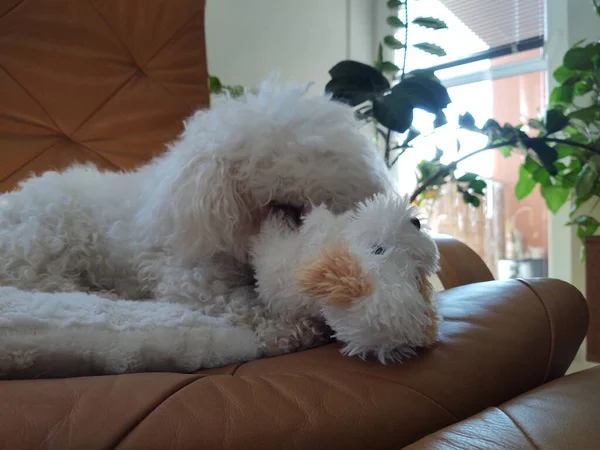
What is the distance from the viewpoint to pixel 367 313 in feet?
1.53

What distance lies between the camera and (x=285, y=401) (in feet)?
1.39

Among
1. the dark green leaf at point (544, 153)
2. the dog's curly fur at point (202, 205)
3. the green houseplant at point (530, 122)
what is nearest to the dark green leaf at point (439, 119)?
the green houseplant at point (530, 122)

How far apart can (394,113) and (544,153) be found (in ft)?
1.54

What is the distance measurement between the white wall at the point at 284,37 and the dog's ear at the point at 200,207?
115 centimetres

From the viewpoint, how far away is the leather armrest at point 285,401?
37 cm

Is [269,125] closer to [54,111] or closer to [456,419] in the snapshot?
[456,419]

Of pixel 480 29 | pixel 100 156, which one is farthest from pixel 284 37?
pixel 100 156

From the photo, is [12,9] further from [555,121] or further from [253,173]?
[555,121]

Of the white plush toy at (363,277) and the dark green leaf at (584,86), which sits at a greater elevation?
the dark green leaf at (584,86)

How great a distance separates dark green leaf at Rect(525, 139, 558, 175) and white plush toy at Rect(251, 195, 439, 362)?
3.03 feet

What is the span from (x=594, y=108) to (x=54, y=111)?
146 cm

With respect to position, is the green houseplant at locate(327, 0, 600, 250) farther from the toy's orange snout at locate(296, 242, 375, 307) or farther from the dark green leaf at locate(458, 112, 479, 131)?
the toy's orange snout at locate(296, 242, 375, 307)

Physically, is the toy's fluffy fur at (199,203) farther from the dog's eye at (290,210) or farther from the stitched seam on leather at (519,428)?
the stitched seam on leather at (519,428)

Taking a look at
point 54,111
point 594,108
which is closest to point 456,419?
point 54,111
